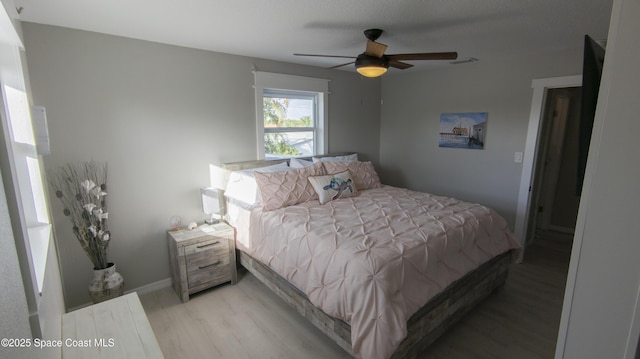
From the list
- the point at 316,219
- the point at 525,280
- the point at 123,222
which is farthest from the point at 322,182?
the point at 525,280

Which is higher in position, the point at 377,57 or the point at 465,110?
the point at 377,57

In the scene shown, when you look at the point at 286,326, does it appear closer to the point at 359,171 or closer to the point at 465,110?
the point at 359,171

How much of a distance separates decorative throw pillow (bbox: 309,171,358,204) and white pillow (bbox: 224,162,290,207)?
1.94ft

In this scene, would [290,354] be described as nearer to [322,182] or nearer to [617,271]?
[322,182]

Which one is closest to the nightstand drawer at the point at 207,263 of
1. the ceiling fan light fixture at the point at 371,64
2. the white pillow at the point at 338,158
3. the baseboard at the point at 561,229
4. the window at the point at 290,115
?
the window at the point at 290,115

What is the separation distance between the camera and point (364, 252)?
73.9 inches

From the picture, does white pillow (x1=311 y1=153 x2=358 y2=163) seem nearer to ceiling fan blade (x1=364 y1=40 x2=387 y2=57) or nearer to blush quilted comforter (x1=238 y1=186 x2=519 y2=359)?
blush quilted comforter (x1=238 y1=186 x2=519 y2=359)

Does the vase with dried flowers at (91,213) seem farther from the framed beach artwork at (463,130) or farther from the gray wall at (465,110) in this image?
the framed beach artwork at (463,130)

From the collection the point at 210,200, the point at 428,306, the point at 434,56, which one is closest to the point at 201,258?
the point at 210,200

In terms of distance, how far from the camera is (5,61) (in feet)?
4.04

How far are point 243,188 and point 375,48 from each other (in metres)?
1.77

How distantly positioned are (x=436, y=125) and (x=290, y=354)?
11.0ft

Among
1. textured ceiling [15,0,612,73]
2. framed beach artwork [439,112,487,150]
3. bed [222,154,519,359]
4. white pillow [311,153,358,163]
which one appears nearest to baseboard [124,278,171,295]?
bed [222,154,519,359]

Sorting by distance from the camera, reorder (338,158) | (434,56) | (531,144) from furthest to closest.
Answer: (338,158) < (531,144) < (434,56)
